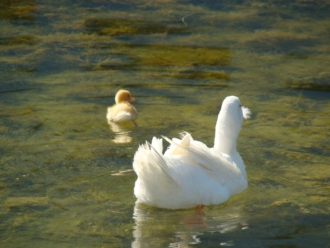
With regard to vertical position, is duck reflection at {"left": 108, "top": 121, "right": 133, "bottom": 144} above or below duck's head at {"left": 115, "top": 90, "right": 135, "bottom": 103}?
below

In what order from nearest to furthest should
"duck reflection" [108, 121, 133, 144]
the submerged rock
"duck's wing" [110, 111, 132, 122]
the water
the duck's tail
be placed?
the duck's tail → the water → the submerged rock → "duck reflection" [108, 121, 133, 144] → "duck's wing" [110, 111, 132, 122]

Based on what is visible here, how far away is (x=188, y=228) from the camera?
548 cm

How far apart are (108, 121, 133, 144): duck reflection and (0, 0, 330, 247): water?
0.03m

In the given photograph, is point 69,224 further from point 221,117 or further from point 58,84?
point 58,84

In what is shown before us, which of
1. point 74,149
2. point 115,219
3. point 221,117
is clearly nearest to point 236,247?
point 115,219

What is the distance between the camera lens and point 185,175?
574 centimetres

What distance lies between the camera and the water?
552cm

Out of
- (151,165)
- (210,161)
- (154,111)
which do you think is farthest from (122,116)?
(151,165)

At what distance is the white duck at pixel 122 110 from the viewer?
8284 millimetres

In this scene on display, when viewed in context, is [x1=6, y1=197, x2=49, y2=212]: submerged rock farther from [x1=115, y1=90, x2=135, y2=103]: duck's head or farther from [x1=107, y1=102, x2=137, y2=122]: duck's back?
[x1=115, y1=90, x2=135, y2=103]: duck's head

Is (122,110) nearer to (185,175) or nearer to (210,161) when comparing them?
(210,161)

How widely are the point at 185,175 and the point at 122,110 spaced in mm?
2701

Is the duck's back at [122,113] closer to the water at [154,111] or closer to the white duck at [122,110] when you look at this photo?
the white duck at [122,110]

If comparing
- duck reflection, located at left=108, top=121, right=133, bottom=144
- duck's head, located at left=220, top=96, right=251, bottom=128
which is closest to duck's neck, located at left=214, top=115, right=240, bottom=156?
duck's head, located at left=220, top=96, right=251, bottom=128
